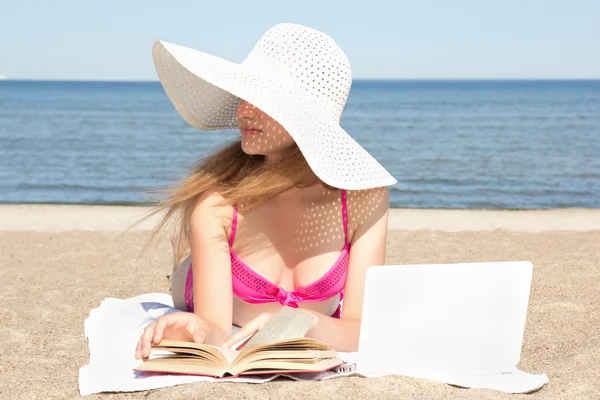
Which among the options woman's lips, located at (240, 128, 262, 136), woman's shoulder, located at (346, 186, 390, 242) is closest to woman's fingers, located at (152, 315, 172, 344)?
woman's lips, located at (240, 128, 262, 136)

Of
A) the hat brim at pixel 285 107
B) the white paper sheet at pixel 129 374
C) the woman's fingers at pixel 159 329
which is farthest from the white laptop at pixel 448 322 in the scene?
the woman's fingers at pixel 159 329

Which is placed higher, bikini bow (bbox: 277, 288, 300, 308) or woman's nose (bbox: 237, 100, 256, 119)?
woman's nose (bbox: 237, 100, 256, 119)

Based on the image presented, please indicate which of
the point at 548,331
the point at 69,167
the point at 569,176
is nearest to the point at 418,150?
the point at 569,176

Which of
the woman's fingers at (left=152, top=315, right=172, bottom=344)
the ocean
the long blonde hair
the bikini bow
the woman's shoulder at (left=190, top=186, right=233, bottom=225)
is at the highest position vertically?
the long blonde hair

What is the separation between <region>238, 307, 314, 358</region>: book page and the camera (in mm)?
2689

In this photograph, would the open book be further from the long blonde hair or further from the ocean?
the ocean

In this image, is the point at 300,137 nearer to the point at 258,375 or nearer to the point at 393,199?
the point at 258,375

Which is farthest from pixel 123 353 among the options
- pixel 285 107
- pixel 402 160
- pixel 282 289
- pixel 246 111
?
pixel 402 160

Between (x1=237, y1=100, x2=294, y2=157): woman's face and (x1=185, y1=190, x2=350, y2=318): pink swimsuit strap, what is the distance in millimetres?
361

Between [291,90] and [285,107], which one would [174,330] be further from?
[291,90]

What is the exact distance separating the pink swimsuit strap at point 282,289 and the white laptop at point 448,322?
0.52 meters

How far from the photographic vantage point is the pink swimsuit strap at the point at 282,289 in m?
3.24

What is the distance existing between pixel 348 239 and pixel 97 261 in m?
3.34

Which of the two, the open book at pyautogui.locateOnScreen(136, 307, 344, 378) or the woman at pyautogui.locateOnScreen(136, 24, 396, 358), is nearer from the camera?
the open book at pyautogui.locateOnScreen(136, 307, 344, 378)
